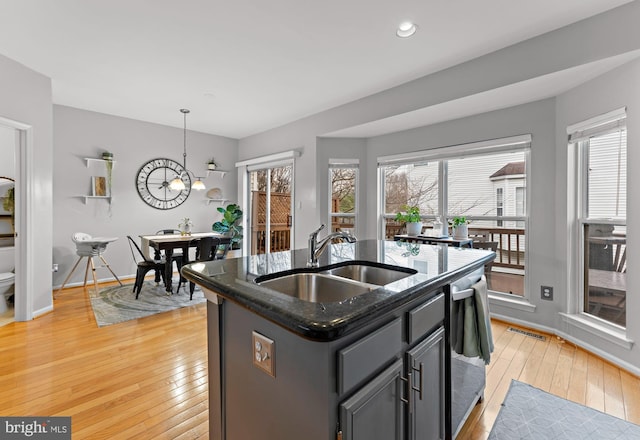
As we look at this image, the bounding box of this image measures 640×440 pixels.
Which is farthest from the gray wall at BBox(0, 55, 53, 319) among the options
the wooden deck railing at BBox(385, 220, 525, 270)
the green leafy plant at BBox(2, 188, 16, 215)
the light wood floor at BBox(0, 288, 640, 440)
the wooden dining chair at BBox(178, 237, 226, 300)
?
the wooden deck railing at BBox(385, 220, 525, 270)

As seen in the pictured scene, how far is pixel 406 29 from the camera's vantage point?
8.01 ft

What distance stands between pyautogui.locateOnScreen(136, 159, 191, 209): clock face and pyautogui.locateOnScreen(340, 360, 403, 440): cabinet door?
5228 mm

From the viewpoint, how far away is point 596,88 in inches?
98.9

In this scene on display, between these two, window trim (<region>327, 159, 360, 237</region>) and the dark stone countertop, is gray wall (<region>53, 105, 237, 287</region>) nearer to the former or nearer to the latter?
window trim (<region>327, 159, 360, 237</region>)

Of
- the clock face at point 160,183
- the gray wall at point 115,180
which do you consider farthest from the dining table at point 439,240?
the clock face at point 160,183

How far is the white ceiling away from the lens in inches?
86.7

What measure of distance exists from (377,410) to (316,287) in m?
0.62

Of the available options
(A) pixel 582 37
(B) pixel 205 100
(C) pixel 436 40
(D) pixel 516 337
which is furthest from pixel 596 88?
(B) pixel 205 100

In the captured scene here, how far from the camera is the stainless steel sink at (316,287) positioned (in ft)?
4.65

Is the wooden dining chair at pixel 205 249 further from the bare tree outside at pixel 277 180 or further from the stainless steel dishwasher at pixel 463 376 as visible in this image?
the stainless steel dishwasher at pixel 463 376

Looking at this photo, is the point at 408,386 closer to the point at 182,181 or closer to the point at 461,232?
the point at 461,232

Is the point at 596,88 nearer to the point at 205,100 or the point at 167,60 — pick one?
the point at 167,60

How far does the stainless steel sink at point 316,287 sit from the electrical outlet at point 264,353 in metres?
0.37

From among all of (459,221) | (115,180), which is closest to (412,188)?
(459,221)
